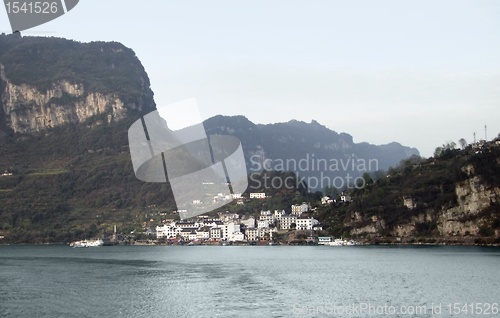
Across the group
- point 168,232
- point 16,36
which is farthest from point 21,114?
point 168,232

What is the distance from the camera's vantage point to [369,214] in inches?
3344

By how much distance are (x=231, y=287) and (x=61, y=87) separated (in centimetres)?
11226

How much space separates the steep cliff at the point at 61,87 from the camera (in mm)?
132250

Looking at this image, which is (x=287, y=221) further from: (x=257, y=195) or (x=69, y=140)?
(x=69, y=140)

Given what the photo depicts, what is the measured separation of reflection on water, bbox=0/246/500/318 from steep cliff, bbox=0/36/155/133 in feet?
293

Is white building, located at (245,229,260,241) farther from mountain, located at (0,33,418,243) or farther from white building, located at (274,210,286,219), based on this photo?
mountain, located at (0,33,418,243)

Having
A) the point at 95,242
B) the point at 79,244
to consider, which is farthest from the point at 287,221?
the point at 79,244

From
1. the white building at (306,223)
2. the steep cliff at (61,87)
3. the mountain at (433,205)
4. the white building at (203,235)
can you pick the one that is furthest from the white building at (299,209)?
the steep cliff at (61,87)

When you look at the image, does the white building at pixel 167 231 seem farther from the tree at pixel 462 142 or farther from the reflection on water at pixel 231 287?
the tree at pixel 462 142

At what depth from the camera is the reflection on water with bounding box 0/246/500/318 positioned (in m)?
26.9

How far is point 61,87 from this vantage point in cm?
13425

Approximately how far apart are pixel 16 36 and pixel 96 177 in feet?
226

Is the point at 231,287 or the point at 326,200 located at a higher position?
the point at 326,200

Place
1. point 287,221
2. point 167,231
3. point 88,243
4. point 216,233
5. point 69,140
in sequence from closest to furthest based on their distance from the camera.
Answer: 1. point 88,243
2. point 287,221
3. point 167,231
4. point 216,233
5. point 69,140
